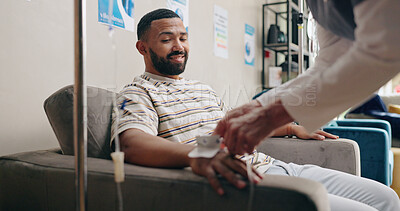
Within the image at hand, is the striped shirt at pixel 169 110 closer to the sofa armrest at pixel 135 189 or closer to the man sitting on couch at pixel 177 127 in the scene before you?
the man sitting on couch at pixel 177 127

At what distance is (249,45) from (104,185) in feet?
8.09

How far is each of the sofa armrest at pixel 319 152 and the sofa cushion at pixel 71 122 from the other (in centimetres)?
66

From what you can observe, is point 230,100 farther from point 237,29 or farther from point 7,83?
point 7,83

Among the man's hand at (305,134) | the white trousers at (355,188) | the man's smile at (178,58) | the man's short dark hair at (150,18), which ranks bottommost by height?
the white trousers at (355,188)

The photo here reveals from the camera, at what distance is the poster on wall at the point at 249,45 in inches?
114

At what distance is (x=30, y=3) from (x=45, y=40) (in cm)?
14

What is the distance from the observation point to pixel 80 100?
67 centimetres

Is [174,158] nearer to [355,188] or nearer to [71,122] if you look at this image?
[71,122]

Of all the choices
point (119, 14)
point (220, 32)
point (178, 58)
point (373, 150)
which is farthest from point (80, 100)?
point (220, 32)

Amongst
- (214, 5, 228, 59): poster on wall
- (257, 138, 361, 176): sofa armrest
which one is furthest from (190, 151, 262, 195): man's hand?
(214, 5, 228, 59): poster on wall

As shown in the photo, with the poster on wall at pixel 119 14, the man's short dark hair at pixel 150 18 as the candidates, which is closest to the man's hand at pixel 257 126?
the man's short dark hair at pixel 150 18

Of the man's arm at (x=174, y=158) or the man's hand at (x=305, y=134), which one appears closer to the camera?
the man's arm at (x=174, y=158)

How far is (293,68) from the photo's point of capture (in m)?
3.40

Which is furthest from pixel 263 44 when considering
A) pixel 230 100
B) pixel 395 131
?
pixel 395 131
